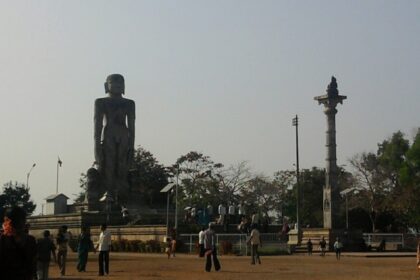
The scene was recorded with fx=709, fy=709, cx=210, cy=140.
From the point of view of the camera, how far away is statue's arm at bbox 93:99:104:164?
5706 cm

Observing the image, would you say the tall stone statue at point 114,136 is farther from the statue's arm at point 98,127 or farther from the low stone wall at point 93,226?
the low stone wall at point 93,226

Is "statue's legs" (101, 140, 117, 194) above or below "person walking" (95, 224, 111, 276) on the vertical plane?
above

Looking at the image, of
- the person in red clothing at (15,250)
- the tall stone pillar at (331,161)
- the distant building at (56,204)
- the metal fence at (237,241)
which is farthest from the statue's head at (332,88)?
the person in red clothing at (15,250)

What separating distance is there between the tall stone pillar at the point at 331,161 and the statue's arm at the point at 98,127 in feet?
58.0

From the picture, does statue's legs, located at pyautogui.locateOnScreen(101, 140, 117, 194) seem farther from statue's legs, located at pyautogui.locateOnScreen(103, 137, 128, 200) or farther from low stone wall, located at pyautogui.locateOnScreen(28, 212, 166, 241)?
low stone wall, located at pyautogui.locateOnScreen(28, 212, 166, 241)

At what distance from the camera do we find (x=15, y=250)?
239 inches

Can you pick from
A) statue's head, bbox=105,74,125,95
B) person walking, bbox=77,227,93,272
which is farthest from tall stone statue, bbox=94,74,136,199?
person walking, bbox=77,227,93,272

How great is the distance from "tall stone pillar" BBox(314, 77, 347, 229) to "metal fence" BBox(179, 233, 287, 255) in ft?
32.3

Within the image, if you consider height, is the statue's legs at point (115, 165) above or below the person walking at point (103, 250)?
above

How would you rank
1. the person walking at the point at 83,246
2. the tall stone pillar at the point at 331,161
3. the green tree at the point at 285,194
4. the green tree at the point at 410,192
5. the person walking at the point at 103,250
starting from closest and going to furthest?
the person walking at the point at 103,250
the person walking at the point at 83,246
the tall stone pillar at the point at 331,161
the green tree at the point at 410,192
the green tree at the point at 285,194

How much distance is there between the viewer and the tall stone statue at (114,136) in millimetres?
56969

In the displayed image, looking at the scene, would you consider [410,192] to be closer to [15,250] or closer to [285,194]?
[285,194]

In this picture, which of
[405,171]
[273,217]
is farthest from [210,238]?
[273,217]

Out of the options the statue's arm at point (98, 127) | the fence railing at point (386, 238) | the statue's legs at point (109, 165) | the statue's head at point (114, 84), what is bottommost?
the fence railing at point (386, 238)
